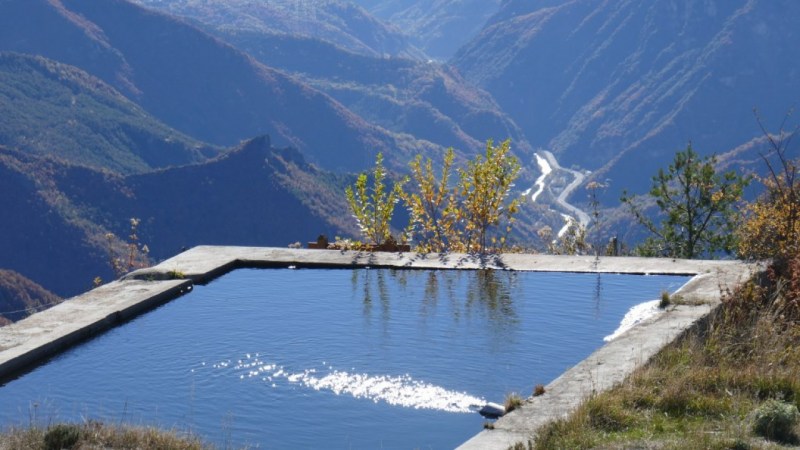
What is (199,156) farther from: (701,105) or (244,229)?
(701,105)

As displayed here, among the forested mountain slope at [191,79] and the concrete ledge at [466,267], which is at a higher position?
the forested mountain slope at [191,79]

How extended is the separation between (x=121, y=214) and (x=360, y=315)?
9409 cm

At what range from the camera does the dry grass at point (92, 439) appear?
499cm

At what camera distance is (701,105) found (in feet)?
584

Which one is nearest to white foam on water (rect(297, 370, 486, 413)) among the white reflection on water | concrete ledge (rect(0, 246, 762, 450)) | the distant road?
the white reflection on water

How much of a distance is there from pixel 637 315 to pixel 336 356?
231cm

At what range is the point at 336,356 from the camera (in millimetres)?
7270

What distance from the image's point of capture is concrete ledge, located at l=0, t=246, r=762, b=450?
5.74m

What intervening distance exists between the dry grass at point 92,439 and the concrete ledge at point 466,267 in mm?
1346

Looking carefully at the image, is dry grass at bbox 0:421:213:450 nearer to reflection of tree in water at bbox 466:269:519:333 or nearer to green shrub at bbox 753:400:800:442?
green shrub at bbox 753:400:800:442

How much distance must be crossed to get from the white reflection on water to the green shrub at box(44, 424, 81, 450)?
1771mm

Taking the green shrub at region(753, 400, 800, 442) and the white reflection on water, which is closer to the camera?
the green shrub at region(753, 400, 800, 442)

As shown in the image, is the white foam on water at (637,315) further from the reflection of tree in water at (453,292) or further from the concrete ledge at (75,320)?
the concrete ledge at (75,320)

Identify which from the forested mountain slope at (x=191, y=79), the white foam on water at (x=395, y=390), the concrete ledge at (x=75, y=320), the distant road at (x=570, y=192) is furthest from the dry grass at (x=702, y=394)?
the forested mountain slope at (x=191, y=79)
